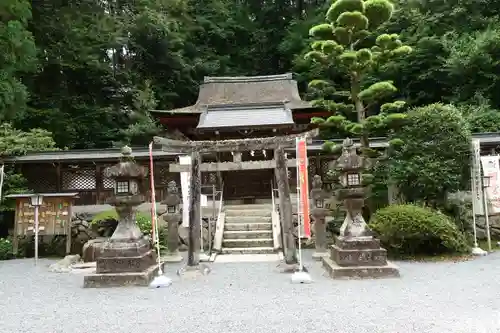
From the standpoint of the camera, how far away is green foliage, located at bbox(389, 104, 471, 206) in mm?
9570

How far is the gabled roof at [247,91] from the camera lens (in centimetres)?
1590

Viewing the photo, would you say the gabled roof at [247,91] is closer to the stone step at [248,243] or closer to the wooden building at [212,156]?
the wooden building at [212,156]

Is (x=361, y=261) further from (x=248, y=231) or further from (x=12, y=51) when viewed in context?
(x=12, y=51)

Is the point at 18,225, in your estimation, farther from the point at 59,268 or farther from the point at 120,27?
the point at 120,27

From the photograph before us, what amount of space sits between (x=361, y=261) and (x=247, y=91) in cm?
1114

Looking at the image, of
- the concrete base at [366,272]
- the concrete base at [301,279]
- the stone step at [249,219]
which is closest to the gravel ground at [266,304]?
the concrete base at [301,279]

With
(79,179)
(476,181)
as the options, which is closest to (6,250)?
(79,179)

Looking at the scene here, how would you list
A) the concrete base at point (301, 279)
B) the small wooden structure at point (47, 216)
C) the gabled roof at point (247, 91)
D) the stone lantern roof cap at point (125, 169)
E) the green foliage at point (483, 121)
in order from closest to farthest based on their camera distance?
1. the concrete base at point (301, 279)
2. the stone lantern roof cap at point (125, 169)
3. the small wooden structure at point (47, 216)
4. the green foliage at point (483, 121)
5. the gabled roof at point (247, 91)

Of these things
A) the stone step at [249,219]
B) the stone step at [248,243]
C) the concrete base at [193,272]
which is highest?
the stone step at [249,219]

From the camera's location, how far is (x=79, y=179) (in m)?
13.2

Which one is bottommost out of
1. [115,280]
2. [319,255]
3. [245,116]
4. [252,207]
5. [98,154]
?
[319,255]

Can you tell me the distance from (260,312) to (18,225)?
832cm

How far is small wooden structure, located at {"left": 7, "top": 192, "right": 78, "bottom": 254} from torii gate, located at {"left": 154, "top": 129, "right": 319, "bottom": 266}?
413 centimetres

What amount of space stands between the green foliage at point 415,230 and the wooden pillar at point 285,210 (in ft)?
6.90
